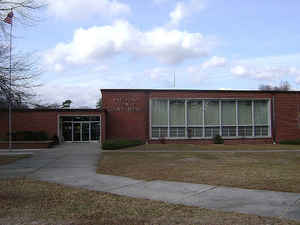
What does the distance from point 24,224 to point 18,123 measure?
942 inches

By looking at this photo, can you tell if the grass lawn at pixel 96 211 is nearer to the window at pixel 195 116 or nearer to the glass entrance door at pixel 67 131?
the glass entrance door at pixel 67 131

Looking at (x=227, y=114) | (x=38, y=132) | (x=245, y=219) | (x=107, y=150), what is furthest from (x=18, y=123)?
(x=245, y=219)

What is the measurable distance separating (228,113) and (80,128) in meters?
14.0

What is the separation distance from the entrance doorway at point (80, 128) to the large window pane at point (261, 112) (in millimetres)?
15076

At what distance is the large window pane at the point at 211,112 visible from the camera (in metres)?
31.0

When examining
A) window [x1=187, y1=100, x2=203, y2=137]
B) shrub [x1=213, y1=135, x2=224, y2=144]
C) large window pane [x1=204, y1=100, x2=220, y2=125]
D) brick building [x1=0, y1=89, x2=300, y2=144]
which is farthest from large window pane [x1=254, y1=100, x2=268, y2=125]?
window [x1=187, y1=100, x2=203, y2=137]

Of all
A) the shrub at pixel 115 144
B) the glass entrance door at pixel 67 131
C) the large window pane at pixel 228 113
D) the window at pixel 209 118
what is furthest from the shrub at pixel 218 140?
the glass entrance door at pixel 67 131

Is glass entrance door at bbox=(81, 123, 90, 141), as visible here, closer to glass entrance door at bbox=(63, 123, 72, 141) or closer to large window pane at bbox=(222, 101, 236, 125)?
glass entrance door at bbox=(63, 123, 72, 141)

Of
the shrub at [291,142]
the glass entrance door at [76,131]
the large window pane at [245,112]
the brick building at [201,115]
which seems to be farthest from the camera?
the large window pane at [245,112]

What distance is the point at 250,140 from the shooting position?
31.2 metres

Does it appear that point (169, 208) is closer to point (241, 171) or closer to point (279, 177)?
point (279, 177)

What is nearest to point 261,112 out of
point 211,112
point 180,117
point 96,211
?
point 211,112

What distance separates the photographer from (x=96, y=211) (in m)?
6.55

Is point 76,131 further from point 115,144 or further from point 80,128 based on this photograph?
point 115,144
